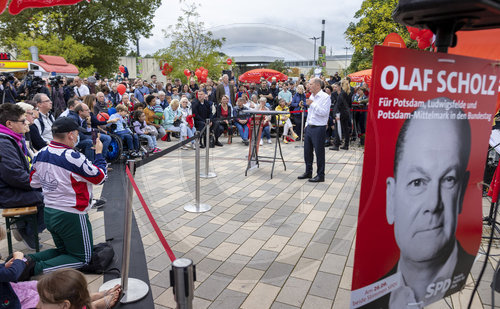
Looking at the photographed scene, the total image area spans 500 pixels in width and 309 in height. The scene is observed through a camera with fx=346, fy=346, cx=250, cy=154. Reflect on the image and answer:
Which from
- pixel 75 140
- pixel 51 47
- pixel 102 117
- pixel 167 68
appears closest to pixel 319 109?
pixel 75 140

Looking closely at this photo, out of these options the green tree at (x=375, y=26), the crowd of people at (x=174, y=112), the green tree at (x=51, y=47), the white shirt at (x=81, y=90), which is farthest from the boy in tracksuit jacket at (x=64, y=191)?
the green tree at (x=51, y=47)

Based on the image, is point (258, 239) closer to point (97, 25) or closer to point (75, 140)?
point (75, 140)

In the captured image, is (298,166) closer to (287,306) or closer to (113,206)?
(113,206)

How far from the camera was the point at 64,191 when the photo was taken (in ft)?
9.36

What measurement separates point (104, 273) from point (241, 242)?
1379 millimetres

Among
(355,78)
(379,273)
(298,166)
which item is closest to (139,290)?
(379,273)

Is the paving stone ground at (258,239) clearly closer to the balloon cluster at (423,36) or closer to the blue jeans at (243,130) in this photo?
the balloon cluster at (423,36)

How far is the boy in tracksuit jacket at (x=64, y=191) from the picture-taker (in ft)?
9.21

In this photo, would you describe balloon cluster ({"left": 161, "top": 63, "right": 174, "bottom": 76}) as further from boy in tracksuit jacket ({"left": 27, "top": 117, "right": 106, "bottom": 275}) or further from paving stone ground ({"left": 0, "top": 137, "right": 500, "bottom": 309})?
boy in tracksuit jacket ({"left": 27, "top": 117, "right": 106, "bottom": 275})

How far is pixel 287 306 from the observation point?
261 centimetres

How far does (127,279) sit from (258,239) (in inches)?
60.4

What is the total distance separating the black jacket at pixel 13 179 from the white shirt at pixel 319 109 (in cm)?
425

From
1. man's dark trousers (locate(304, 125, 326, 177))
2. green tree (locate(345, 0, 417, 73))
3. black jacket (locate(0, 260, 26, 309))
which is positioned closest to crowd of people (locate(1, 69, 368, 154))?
man's dark trousers (locate(304, 125, 326, 177))

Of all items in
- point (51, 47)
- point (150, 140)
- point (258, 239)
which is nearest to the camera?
point (258, 239)
